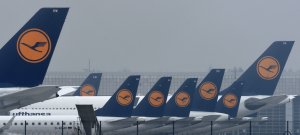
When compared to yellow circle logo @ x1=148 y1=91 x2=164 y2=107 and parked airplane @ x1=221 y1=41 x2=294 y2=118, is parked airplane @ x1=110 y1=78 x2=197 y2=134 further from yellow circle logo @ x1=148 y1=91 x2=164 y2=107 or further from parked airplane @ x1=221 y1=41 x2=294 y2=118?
parked airplane @ x1=221 y1=41 x2=294 y2=118

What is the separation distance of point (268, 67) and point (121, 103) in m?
25.1

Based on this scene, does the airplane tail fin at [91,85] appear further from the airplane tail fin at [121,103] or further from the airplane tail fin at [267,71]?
the airplane tail fin at [121,103]

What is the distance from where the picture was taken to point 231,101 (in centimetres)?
8831

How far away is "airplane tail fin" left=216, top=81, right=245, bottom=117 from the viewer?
88062mm

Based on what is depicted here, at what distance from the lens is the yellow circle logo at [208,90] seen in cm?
8738

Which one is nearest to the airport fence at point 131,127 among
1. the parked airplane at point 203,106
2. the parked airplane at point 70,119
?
the parked airplane at point 70,119

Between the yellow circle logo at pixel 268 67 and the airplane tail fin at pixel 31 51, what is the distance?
50.1 metres

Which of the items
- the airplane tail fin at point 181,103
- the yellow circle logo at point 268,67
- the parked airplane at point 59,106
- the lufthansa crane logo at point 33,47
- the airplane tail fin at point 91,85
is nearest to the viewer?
the lufthansa crane logo at point 33,47

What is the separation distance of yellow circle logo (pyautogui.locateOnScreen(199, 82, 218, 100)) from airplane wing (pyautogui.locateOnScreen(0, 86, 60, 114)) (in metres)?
42.5

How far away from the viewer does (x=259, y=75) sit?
96562 mm

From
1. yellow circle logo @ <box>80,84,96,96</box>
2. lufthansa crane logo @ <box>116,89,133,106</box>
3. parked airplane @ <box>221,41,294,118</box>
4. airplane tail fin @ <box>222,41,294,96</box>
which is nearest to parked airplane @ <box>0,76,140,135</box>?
lufthansa crane logo @ <box>116,89,133,106</box>

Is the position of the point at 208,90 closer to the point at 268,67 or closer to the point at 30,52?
the point at 268,67

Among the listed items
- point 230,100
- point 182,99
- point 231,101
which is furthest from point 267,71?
point 182,99

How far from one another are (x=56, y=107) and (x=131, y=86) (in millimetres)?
13088
